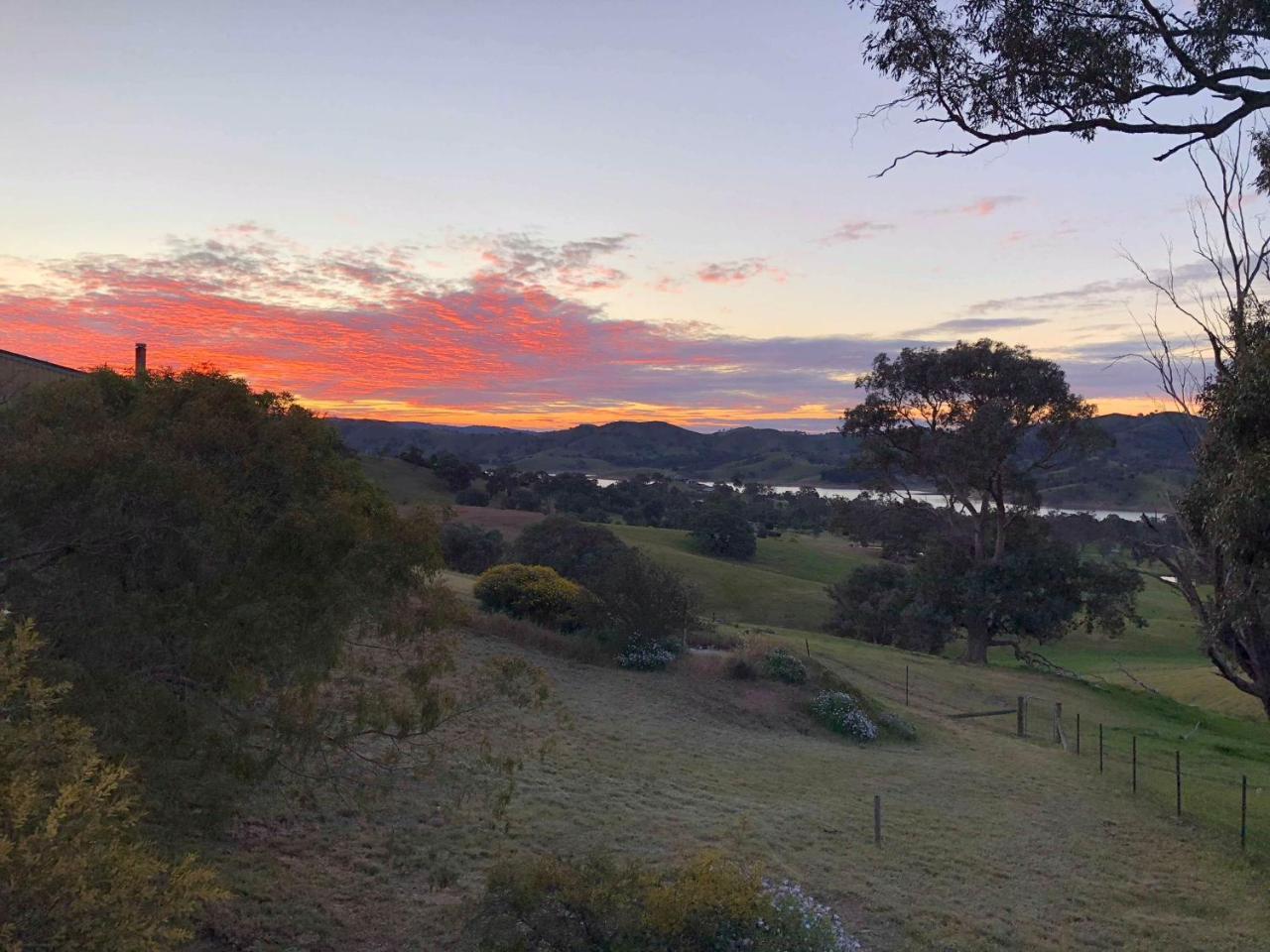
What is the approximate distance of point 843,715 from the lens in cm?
2297

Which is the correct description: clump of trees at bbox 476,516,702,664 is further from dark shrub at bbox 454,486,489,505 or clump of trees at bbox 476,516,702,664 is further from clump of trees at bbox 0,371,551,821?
dark shrub at bbox 454,486,489,505

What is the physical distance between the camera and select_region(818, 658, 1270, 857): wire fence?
17.2 metres

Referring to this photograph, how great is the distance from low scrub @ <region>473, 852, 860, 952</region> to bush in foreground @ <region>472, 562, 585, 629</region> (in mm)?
18876

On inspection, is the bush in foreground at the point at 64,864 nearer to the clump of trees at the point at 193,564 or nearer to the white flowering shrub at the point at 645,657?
the clump of trees at the point at 193,564

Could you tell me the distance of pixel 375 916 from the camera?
9.38 m

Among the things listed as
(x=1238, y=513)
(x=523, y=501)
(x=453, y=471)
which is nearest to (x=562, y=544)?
(x=1238, y=513)

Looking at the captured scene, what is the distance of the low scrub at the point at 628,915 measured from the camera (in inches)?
293

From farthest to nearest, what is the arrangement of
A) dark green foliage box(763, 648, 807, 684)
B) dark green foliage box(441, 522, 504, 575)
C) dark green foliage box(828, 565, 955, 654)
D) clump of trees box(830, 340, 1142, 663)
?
dark green foliage box(441, 522, 504, 575)
dark green foliage box(828, 565, 955, 654)
clump of trees box(830, 340, 1142, 663)
dark green foliage box(763, 648, 807, 684)

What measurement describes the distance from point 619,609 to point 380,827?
47.9ft

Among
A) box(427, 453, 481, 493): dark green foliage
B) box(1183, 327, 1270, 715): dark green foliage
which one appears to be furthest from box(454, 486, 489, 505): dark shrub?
box(1183, 327, 1270, 715): dark green foliage

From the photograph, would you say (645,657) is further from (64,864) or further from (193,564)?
(64,864)

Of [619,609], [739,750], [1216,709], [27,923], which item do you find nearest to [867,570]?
[1216,709]

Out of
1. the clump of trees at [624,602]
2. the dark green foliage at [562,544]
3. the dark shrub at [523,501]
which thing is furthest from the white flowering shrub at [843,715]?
the dark shrub at [523,501]

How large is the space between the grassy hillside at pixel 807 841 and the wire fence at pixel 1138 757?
0.45 meters
